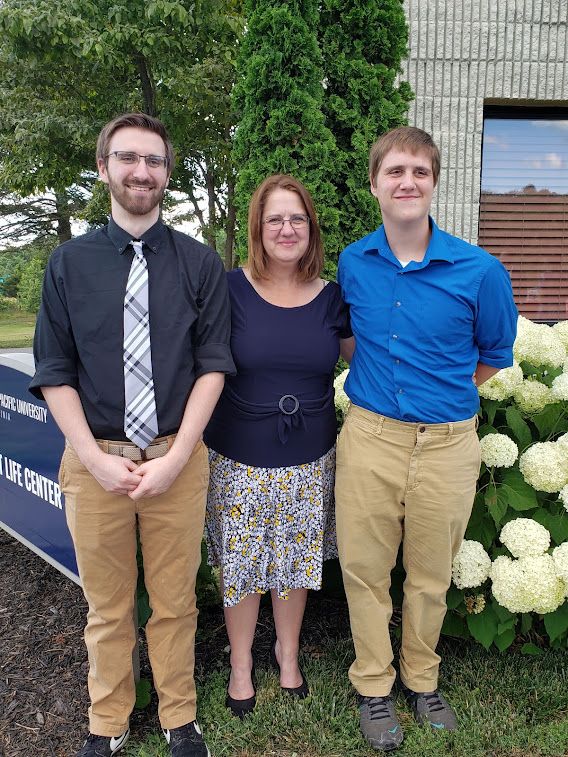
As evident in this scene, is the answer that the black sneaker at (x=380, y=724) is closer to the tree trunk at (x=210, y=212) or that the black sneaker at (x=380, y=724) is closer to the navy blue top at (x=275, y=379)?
the navy blue top at (x=275, y=379)

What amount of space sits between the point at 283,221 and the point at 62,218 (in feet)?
68.1

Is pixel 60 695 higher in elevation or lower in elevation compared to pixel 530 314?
lower

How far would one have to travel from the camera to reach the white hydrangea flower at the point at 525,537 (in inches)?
102

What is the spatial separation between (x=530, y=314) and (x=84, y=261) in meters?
6.91

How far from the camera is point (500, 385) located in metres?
2.72

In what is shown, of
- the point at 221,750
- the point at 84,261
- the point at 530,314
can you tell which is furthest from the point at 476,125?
the point at 221,750

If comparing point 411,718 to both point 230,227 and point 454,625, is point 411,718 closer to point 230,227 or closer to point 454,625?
point 454,625

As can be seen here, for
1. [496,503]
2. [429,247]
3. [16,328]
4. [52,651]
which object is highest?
[429,247]

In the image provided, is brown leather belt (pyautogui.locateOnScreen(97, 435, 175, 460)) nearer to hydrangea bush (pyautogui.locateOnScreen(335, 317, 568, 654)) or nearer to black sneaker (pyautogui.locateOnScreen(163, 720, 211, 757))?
black sneaker (pyautogui.locateOnScreen(163, 720, 211, 757))

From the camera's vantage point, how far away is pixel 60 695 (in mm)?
2748

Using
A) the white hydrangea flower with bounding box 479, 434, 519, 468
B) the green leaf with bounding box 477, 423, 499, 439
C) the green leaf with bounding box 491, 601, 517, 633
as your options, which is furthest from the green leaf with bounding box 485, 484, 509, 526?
the green leaf with bounding box 491, 601, 517, 633

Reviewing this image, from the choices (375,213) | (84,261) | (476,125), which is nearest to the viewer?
(84,261)

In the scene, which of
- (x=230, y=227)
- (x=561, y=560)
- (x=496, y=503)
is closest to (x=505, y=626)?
(x=561, y=560)

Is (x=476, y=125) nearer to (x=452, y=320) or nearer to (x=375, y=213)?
(x=375, y=213)
